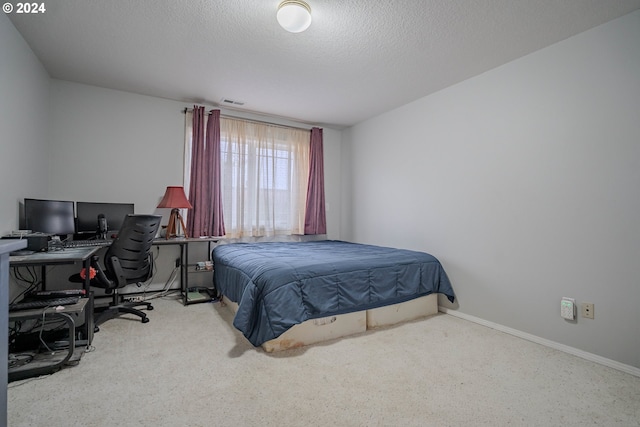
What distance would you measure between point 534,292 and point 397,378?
4.94ft

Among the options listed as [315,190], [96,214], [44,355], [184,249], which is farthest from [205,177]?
[44,355]

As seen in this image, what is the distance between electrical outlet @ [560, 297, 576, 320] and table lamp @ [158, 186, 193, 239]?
3642 mm

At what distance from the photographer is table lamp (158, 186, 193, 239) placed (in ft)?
11.3

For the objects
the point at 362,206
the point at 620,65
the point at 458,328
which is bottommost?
the point at 458,328

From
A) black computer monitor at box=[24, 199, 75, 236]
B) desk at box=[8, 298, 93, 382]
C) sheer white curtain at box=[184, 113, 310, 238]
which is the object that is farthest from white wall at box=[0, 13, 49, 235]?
sheer white curtain at box=[184, 113, 310, 238]

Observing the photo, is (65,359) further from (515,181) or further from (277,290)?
(515,181)

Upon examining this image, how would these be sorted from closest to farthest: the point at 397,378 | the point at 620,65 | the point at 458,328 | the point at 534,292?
1. the point at 397,378
2. the point at 620,65
3. the point at 534,292
4. the point at 458,328

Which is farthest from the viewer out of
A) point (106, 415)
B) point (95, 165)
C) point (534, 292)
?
point (95, 165)

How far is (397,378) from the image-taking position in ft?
6.15

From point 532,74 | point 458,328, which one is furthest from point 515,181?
point 458,328

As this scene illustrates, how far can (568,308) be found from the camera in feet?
7.52

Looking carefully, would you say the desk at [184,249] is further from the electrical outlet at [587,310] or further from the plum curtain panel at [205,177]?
the electrical outlet at [587,310]

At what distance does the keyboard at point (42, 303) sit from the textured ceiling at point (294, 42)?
2.02m

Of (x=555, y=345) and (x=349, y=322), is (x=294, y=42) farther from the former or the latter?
(x=555, y=345)
